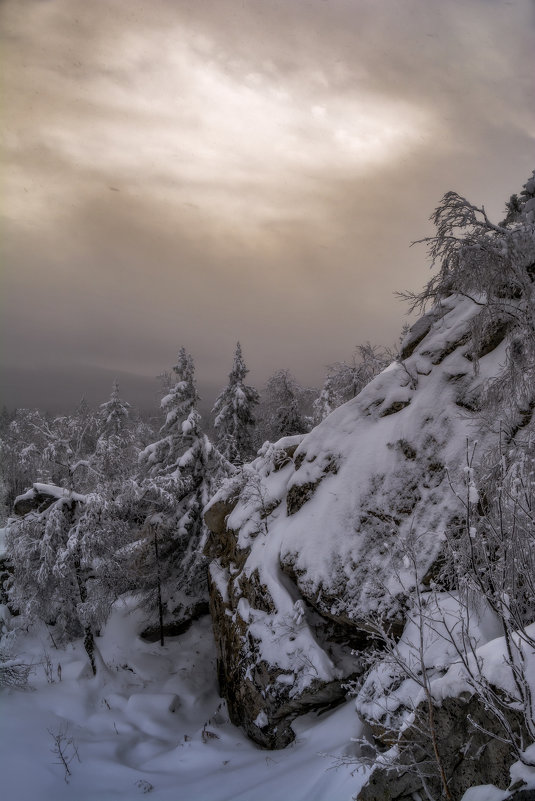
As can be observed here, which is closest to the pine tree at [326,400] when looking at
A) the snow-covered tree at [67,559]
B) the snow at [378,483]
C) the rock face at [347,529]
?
the rock face at [347,529]

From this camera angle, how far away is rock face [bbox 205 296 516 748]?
902 cm

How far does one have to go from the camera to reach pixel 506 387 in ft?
21.9

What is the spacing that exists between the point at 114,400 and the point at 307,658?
2272cm

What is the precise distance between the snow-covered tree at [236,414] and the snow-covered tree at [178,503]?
173 inches

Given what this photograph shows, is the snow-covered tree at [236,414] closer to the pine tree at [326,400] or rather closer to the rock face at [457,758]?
the pine tree at [326,400]

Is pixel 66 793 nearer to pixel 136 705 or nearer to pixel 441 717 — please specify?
pixel 136 705

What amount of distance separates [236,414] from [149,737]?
14556 millimetres

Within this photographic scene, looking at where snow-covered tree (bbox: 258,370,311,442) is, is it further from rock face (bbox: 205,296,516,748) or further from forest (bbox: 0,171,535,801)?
rock face (bbox: 205,296,516,748)

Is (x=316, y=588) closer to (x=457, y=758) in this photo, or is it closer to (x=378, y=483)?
(x=378, y=483)

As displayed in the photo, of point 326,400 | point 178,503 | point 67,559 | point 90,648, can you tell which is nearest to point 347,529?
point 67,559

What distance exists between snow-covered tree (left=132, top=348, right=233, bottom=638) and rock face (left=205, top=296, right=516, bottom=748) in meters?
5.29

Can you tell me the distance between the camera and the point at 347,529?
9.96 m

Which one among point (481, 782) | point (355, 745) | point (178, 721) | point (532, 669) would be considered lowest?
point (178, 721)

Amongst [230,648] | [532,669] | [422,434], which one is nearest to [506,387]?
[422,434]
